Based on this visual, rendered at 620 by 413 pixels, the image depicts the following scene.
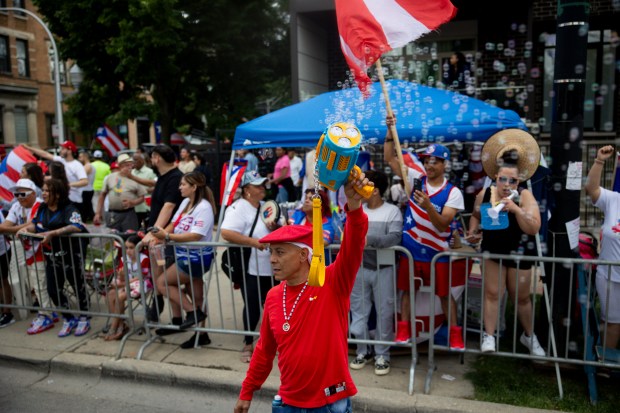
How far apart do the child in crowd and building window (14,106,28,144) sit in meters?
33.7

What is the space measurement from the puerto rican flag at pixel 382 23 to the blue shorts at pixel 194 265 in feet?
8.98

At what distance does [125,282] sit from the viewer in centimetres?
547

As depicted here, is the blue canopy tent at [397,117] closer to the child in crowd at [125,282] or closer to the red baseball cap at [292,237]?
the child in crowd at [125,282]

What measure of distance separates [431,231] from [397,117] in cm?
137

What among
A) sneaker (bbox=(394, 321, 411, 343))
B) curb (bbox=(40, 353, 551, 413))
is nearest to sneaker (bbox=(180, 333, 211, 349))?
curb (bbox=(40, 353, 551, 413))

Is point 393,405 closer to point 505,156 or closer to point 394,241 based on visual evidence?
point 394,241

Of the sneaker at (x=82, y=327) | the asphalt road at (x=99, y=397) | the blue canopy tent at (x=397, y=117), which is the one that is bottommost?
the asphalt road at (x=99, y=397)

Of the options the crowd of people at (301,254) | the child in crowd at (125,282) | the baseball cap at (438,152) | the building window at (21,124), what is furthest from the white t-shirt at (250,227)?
the building window at (21,124)

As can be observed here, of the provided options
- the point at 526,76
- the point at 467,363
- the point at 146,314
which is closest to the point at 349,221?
the point at 467,363

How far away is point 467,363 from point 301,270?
303 cm

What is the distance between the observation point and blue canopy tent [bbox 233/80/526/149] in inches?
213

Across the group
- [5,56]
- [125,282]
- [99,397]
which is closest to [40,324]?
[125,282]

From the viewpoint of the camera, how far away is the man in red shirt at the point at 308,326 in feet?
8.57

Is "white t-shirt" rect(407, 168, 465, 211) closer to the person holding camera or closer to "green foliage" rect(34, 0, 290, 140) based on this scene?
the person holding camera
